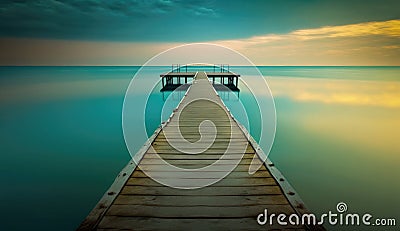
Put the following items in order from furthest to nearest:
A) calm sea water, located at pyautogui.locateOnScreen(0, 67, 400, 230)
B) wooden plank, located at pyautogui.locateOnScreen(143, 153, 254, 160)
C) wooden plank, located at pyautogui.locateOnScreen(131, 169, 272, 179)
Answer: calm sea water, located at pyautogui.locateOnScreen(0, 67, 400, 230) → wooden plank, located at pyautogui.locateOnScreen(143, 153, 254, 160) → wooden plank, located at pyautogui.locateOnScreen(131, 169, 272, 179)

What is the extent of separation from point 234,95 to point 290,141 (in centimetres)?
1192

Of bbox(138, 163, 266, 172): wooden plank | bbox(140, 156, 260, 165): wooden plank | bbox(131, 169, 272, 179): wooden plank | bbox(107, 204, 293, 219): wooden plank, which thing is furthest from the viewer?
bbox(140, 156, 260, 165): wooden plank

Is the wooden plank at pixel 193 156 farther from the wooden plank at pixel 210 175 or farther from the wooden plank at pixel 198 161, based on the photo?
the wooden plank at pixel 210 175

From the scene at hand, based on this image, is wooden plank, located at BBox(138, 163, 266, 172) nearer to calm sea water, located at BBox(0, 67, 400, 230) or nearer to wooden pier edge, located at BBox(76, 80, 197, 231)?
wooden pier edge, located at BBox(76, 80, 197, 231)

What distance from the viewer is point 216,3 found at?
55.8 ft

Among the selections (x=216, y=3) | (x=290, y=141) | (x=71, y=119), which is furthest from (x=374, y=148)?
(x=216, y=3)

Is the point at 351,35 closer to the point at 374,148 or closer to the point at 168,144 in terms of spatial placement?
the point at 374,148

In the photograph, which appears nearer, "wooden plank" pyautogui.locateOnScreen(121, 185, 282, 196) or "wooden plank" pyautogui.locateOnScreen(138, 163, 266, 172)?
"wooden plank" pyautogui.locateOnScreen(121, 185, 282, 196)

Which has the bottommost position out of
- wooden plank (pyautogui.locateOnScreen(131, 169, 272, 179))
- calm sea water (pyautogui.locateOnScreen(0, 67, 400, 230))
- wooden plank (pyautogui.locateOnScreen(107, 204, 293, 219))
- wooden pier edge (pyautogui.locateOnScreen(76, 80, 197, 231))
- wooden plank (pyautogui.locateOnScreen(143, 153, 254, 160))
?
calm sea water (pyautogui.locateOnScreen(0, 67, 400, 230))

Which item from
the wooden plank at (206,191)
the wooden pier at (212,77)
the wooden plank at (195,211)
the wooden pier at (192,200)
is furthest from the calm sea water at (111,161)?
the wooden pier at (212,77)

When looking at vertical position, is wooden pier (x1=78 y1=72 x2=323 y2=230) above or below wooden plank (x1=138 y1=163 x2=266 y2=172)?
above

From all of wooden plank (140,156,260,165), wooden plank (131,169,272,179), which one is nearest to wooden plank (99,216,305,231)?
wooden plank (131,169,272,179)

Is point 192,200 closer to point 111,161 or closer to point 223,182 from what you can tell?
point 223,182

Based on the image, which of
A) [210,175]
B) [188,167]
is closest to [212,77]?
[188,167]
